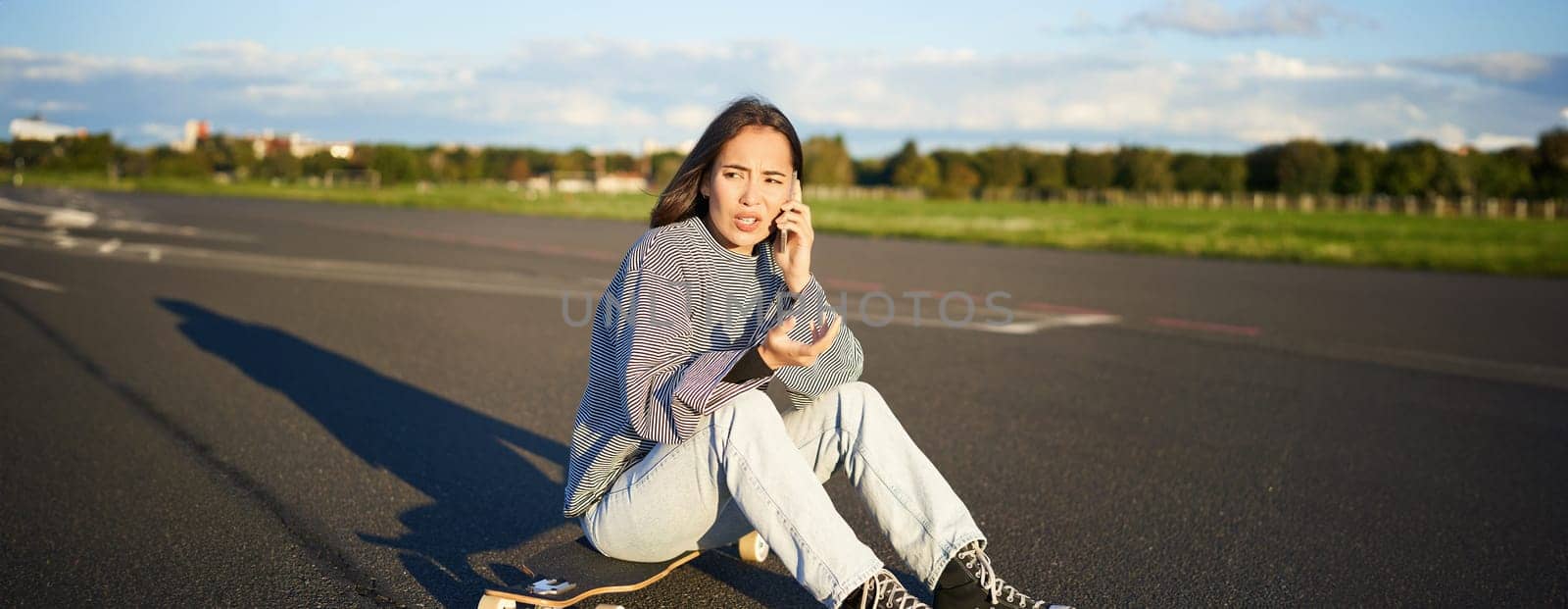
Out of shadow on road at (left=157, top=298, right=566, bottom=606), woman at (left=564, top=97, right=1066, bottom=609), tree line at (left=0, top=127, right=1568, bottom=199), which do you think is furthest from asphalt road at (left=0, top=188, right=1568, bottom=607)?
tree line at (left=0, top=127, right=1568, bottom=199)

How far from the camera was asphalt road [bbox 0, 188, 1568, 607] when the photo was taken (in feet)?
12.8

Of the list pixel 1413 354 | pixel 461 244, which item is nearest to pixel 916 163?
pixel 461 244

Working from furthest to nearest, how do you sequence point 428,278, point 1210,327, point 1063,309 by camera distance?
point 428,278 < point 1063,309 < point 1210,327

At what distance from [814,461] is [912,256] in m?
16.5

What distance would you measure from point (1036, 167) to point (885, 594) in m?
131

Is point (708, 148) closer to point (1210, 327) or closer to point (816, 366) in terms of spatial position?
point (816, 366)

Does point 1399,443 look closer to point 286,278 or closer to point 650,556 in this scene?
point 650,556

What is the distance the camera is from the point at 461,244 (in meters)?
21.0

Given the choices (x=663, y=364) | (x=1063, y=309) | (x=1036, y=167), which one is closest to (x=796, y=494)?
(x=663, y=364)

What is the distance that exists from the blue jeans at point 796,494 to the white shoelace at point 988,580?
0.04 m

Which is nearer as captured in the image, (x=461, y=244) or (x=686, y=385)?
(x=686, y=385)

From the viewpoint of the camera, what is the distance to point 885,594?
2.94m

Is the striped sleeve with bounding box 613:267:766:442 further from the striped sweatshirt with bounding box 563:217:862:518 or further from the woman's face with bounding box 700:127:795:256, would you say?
the woman's face with bounding box 700:127:795:256

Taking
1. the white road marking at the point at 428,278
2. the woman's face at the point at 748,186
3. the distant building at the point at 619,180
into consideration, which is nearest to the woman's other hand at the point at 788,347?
the woman's face at the point at 748,186
